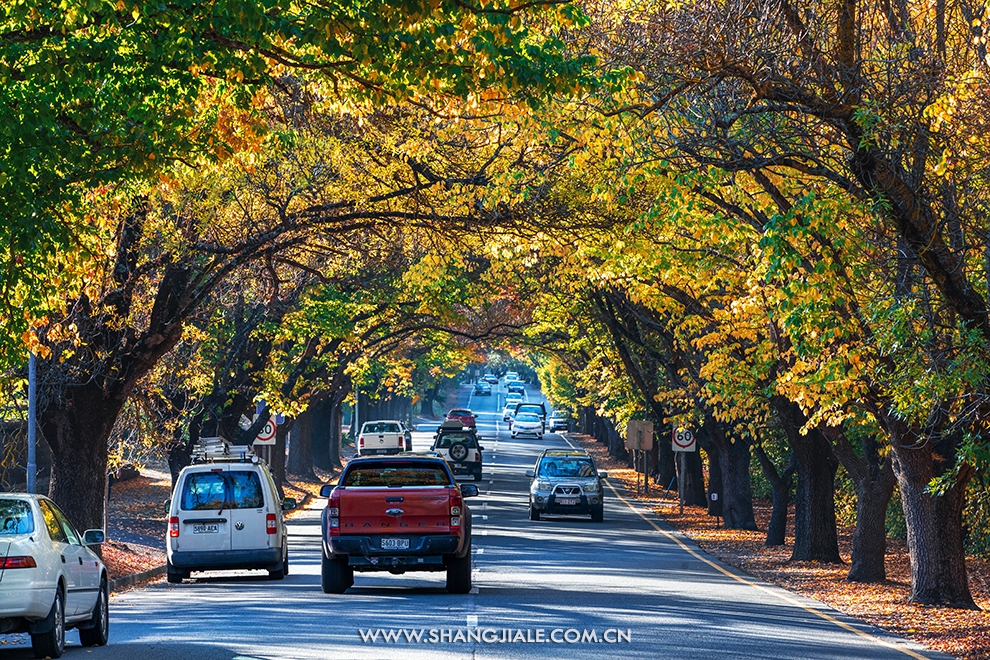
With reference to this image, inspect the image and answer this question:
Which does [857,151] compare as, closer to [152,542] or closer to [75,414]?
[75,414]

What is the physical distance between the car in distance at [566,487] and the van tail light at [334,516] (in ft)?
60.9

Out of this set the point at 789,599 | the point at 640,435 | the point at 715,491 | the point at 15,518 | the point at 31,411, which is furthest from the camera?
the point at 640,435

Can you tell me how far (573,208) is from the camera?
19.5 metres

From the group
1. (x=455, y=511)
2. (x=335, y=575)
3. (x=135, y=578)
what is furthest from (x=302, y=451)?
(x=455, y=511)

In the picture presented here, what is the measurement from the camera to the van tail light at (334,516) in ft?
54.6

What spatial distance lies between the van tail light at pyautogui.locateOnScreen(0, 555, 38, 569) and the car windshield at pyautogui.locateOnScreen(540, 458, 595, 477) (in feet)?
81.9

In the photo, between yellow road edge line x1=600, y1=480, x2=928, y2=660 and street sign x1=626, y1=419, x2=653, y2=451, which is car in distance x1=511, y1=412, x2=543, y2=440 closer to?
street sign x1=626, y1=419, x2=653, y2=451

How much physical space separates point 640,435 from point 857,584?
2355 centimetres

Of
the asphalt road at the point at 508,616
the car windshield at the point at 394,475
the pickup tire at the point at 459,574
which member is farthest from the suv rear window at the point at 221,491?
the pickup tire at the point at 459,574

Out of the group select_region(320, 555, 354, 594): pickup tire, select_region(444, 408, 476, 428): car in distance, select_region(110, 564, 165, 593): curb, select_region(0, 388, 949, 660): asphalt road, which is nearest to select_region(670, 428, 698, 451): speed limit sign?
select_region(0, 388, 949, 660): asphalt road

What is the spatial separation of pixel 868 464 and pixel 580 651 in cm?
1292

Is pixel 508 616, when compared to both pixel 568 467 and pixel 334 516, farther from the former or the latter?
pixel 568 467

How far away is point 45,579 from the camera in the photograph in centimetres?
1129

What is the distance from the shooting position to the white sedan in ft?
36.0
